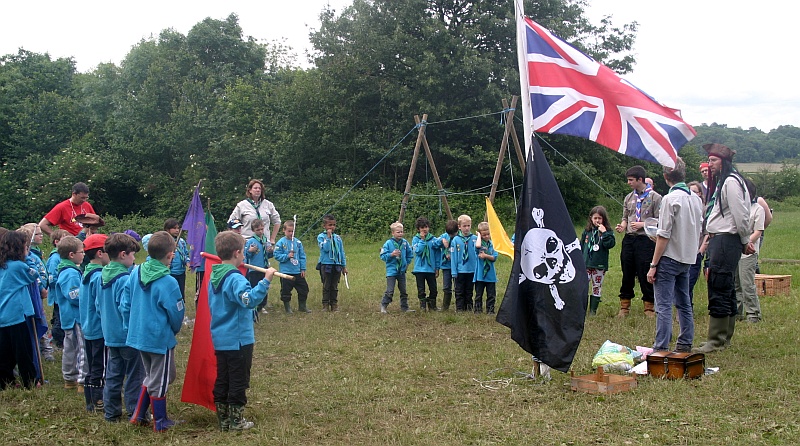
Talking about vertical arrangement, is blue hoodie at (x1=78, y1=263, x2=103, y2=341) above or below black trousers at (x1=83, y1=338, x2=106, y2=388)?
above

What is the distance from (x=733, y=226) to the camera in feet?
27.0

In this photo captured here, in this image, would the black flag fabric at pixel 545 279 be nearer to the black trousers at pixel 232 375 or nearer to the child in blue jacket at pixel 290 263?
the black trousers at pixel 232 375

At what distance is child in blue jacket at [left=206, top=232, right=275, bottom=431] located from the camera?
19.2ft

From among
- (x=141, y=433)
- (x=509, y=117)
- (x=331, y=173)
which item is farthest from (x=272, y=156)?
(x=141, y=433)

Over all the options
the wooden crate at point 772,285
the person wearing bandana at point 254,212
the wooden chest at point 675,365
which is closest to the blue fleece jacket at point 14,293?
the person wearing bandana at point 254,212

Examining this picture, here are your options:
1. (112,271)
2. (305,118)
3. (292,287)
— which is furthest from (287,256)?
(305,118)

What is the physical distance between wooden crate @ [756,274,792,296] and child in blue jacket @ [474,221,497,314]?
449 cm

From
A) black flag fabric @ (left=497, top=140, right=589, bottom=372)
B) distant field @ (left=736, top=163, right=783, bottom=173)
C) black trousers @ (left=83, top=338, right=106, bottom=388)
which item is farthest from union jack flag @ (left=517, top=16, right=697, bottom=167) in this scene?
distant field @ (left=736, top=163, right=783, bottom=173)

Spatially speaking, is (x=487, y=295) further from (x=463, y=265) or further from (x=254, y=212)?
(x=254, y=212)

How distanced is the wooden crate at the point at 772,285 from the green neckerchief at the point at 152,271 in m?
10.1

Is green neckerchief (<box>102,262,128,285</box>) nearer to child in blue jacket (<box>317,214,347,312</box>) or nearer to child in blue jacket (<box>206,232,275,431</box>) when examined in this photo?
child in blue jacket (<box>206,232,275,431</box>)

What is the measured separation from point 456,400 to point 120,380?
3.02 metres

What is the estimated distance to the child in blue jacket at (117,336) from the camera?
628 cm

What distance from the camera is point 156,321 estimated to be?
597 cm
